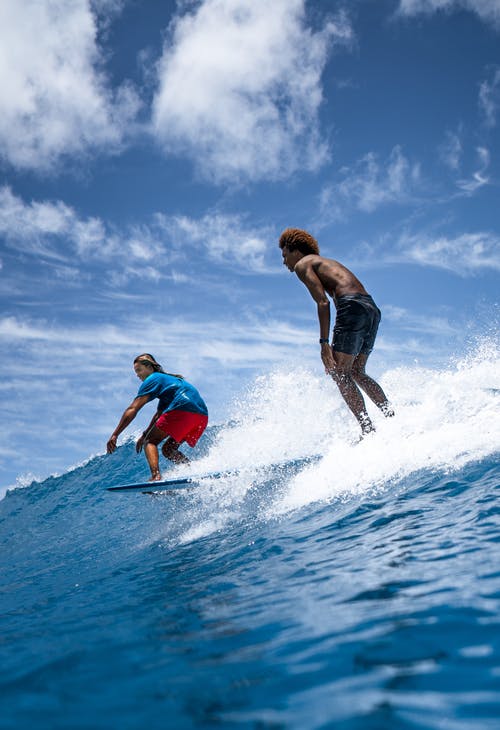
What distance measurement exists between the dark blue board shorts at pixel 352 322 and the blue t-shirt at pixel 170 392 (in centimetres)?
239

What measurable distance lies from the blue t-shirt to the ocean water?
123cm

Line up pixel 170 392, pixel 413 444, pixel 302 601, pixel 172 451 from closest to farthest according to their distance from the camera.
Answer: pixel 302 601
pixel 413 444
pixel 170 392
pixel 172 451

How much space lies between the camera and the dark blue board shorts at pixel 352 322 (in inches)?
209

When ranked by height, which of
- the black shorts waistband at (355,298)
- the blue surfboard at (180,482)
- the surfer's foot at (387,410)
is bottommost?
the blue surfboard at (180,482)

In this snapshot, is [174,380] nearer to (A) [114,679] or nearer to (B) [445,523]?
(B) [445,523]

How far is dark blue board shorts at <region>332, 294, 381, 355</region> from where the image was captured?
5.32 metres

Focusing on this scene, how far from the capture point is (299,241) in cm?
570

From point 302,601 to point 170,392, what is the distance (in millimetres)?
4806

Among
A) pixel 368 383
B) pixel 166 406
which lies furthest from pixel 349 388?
pixel 166 406

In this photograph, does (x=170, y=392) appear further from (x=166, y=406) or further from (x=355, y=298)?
(x=355, y=298)

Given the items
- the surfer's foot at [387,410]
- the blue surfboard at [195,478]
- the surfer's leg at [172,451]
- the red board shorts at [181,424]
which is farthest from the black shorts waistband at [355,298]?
the surfer's leg at [172,451]

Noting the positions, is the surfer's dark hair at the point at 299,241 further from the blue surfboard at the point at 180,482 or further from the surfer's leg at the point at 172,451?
the surfer's leg at the point at 172,451

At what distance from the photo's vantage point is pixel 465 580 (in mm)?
2061

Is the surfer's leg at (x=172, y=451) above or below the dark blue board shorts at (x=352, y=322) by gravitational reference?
below
